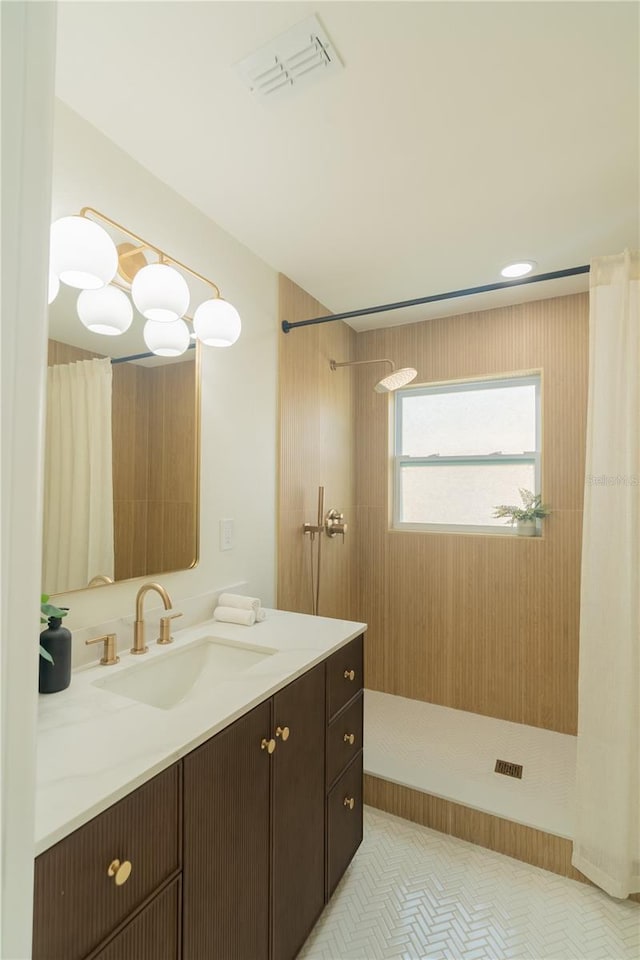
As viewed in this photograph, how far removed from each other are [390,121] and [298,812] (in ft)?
6.57

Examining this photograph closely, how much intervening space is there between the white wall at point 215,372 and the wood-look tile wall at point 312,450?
0.09m

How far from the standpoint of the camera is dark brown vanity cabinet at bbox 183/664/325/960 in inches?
36.9

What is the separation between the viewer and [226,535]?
1.85m

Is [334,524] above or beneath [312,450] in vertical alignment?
beneath

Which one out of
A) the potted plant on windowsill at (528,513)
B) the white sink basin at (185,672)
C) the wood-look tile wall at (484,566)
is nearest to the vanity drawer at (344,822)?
the white sink basin at (185,672)

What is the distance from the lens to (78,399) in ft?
4.21

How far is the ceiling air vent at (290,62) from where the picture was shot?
1.07 meters

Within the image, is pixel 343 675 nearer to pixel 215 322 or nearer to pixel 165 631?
pixel 165 631

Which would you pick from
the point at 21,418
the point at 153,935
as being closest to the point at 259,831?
the point at 153,935

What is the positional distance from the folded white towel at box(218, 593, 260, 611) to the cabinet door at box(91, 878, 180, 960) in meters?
0.87

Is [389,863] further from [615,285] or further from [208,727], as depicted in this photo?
[615,285]

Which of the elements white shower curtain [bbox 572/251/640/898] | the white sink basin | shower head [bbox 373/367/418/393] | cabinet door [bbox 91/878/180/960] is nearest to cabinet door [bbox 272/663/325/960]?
the white sink basin

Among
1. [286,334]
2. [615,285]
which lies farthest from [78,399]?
[615,285]

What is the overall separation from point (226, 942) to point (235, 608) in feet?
2.93
